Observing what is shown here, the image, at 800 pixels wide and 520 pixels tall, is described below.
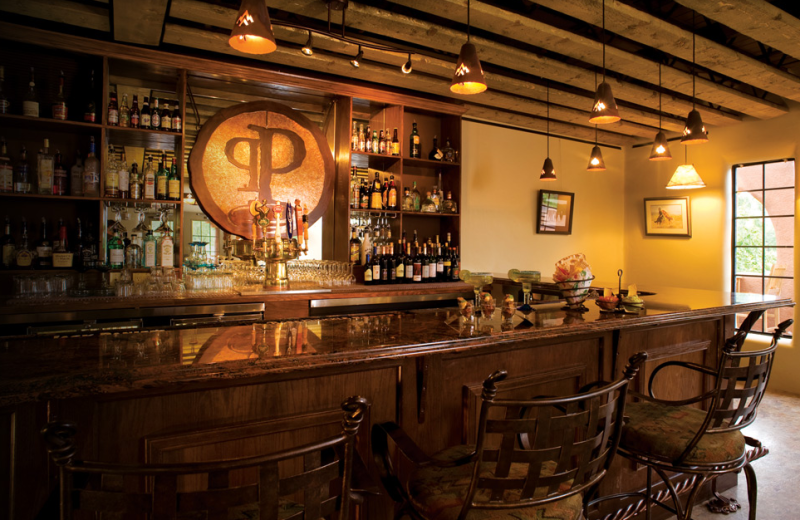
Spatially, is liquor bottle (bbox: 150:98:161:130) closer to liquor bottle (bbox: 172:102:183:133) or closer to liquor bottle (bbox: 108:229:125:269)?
liquor bottle (bbox: 172:102:183:133)

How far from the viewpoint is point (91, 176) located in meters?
3.23

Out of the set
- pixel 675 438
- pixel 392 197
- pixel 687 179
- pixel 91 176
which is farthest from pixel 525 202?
pixel 91 176

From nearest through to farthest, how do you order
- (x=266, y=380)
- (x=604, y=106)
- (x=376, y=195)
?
(x=266, y=380)
(x=604, y=106)
(x=376, y=195)

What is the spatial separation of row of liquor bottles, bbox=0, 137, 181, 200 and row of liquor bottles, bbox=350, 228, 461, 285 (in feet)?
5.45

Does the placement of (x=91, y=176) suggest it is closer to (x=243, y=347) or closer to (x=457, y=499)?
(x=243, y=347)

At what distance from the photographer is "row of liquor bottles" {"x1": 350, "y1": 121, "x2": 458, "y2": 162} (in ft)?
13.8

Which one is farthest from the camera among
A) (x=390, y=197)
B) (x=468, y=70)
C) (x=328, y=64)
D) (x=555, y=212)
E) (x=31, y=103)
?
(x=555, y=212)

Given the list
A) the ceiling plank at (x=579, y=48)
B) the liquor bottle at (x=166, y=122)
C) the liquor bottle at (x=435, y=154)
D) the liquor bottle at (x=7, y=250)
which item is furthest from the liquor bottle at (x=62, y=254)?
the liquor bottle at (x=435, y=154)

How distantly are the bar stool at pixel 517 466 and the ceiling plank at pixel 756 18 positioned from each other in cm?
275

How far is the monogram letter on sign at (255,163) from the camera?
12.1 ft

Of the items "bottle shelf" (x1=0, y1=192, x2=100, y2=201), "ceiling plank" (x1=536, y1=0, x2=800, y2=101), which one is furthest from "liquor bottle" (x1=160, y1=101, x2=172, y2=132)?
"ceiling plank" (x1=536, y1=0, x2=800, y2=101)

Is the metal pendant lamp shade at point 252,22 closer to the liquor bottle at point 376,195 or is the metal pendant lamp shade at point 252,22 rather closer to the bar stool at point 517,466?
the bar stool at point 517,466

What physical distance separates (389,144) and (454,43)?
122cm

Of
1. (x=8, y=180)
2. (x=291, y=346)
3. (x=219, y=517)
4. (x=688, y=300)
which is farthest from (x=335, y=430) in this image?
(x=8, y=180)
